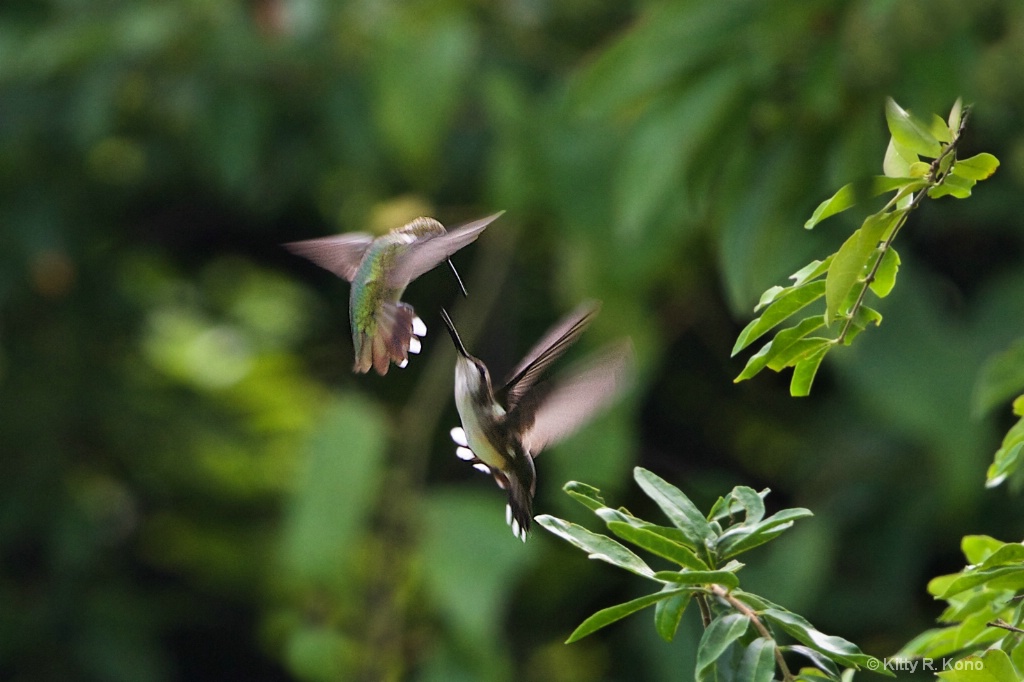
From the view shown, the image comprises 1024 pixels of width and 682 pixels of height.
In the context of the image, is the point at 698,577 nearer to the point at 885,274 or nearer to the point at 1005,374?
the point at 885,274

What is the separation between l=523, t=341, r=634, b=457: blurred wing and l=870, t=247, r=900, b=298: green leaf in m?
0.11

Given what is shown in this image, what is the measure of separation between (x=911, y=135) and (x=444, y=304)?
2035 millimetres

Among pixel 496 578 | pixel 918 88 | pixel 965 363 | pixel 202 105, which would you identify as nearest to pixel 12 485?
pixel 202 105

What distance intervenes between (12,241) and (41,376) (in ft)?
1.50

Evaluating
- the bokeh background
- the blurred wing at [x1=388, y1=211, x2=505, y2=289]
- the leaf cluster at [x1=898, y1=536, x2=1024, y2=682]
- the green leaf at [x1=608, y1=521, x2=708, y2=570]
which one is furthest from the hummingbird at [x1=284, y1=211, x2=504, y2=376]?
the bokeh background

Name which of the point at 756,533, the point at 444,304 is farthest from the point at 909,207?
the point at 444,304

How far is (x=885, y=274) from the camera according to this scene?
537 mm

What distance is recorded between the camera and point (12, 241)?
2.31m

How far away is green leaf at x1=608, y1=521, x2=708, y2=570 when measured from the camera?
0.48m

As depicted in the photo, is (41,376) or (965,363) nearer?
(965,363)

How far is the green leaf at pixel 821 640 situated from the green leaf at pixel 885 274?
0.15m

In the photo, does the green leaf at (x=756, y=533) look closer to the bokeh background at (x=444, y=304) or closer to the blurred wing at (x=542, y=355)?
the blurred wing at (x=542, y=355)

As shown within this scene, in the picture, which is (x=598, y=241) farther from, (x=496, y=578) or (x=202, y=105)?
(x=202, y=105)

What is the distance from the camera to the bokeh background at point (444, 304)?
1192 millimetres
